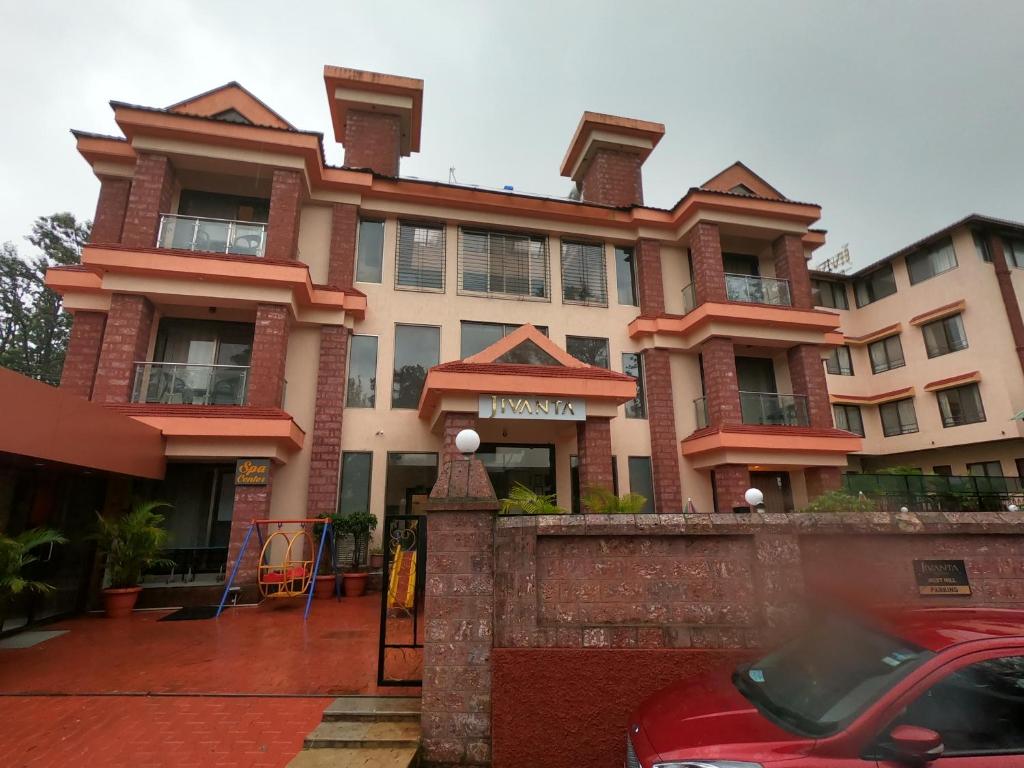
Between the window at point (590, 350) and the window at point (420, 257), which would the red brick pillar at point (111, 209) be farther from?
the window at point (590, 350)

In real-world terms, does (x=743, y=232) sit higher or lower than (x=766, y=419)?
higher

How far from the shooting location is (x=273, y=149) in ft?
38.7

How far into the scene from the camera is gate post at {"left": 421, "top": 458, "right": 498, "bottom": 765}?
4035 millimetres

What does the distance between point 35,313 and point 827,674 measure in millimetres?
38155

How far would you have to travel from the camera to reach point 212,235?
11531 mm

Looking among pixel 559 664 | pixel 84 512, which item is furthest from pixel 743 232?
pixel 84 512

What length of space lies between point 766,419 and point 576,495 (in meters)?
6.16

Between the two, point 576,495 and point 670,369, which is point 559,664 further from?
point 670,369

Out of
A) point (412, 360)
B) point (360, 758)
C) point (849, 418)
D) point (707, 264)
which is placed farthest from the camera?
point (849, 418)

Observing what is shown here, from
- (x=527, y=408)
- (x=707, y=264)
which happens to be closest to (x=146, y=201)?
(x=527, y=408)

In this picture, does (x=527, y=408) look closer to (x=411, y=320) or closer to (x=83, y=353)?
(x=411, y=320)

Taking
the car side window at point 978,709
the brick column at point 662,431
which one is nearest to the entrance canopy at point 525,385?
the brick column at point 662,431

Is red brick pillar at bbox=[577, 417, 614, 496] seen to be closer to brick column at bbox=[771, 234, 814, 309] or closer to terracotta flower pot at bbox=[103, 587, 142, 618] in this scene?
brick column at bbox=[771, 234, 814, 309]

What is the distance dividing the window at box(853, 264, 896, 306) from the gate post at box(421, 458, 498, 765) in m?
26.9
